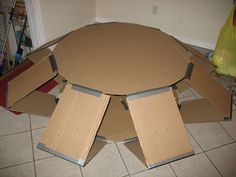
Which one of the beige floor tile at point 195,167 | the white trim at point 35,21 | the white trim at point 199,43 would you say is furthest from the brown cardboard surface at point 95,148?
the white trim at point 199,43

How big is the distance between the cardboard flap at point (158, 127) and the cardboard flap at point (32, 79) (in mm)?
652

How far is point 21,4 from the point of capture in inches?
90.1

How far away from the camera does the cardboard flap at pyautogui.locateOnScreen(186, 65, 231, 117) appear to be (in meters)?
1.62

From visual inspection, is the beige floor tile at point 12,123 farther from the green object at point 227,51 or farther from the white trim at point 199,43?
the white trim at point 199,43

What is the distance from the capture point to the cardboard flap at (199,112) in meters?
1.80

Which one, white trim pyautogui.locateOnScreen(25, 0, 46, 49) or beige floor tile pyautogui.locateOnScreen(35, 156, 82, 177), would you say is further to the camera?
white trim pyautogui.locateOnScreen(25, 0, 46, 49)

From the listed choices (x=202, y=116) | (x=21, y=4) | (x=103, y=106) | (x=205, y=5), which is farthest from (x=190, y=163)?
(x=21, y=4)

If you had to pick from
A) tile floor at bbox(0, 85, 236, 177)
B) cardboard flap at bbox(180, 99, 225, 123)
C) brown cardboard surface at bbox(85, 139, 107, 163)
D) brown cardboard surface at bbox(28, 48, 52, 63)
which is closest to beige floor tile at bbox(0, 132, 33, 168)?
tile floor at bbox(0, 85, 236, 177)

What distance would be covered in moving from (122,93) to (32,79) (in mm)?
730

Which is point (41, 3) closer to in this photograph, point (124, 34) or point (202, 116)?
point (124, 34)

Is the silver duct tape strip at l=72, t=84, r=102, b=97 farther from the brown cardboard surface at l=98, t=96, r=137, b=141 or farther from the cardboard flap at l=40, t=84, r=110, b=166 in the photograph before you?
the brown cardboard surface at l=98, t=96, r=137, b=141

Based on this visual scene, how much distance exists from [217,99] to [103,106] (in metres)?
0.95

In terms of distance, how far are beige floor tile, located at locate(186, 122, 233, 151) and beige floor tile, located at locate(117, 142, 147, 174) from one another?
1.73 feet

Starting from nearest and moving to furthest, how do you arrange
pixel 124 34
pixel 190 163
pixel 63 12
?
pixel 190 163, pixel 124 34, pixel 63 12
